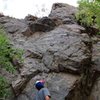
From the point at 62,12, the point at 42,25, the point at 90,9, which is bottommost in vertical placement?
the point at 42,25

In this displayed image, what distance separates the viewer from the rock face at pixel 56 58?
55.4 ft

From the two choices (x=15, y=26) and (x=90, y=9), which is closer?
(x=90, y=9)

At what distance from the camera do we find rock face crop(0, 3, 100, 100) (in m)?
16.9

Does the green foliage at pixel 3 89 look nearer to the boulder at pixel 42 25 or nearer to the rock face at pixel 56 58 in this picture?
the rock face at pixel 56 58

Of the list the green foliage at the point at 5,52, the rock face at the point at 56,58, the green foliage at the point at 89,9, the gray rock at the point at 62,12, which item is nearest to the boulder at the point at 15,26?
the rock face at the point at 56,58

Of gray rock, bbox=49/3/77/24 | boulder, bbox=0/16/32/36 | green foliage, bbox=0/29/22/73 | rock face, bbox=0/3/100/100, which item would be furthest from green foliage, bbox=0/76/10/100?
gray rock, bbox=49/3/77/24

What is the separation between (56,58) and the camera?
719 inches

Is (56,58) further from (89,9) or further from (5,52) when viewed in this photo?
(5,52)

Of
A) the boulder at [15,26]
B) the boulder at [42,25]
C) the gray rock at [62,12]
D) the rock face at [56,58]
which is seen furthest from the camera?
the gray rock at [62,12]

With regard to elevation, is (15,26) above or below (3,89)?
above

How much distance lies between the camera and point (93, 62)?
19172mm

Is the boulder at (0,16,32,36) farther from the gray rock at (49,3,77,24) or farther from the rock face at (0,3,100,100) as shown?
the gray rock at (49,3,77,24)

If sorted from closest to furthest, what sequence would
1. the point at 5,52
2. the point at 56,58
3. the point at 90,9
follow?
the point at 5,52
the point at 56,58
the point at 90,9

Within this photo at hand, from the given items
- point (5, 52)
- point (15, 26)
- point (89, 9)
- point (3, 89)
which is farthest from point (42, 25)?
point (5, 52)
